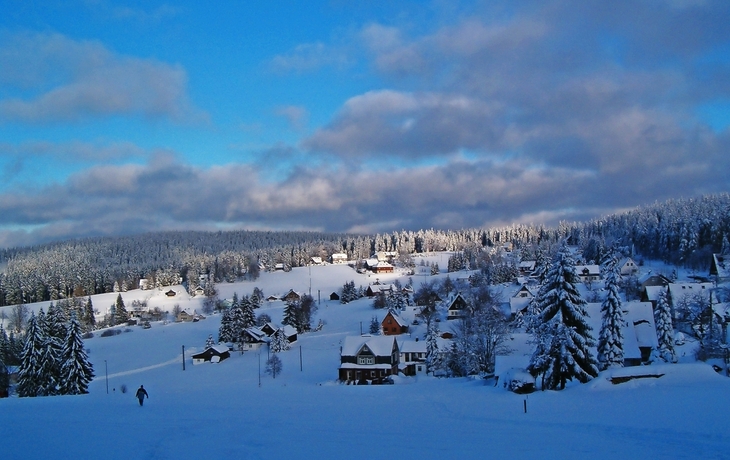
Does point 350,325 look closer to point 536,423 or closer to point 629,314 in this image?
point 629,314

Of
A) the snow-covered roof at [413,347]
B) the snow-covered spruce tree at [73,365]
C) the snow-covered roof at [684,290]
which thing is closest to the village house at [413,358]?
the snow-covered roof at [413,347]

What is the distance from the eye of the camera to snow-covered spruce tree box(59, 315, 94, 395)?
3104 centimetres

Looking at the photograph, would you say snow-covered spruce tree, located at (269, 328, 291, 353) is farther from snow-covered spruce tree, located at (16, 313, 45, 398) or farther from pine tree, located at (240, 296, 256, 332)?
Answer: snow-covered spruce tree, located at (16, 313, 45, 398)

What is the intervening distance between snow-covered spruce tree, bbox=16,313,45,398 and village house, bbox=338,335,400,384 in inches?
881

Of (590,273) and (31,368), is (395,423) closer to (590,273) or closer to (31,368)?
(31,368)

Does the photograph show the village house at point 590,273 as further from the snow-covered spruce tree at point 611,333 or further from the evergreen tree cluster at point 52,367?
the evergreen tree cluster at point 52,367

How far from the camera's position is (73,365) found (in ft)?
104

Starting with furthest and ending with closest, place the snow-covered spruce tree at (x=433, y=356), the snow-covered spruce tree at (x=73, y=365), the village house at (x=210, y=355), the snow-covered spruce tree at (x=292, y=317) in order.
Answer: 1. the snow-covered spruce tree at (x=292, y=317)
2. the village house at (x=210, y=355)
3. the snow-covered spruce tree at (x=433, y=356)
4. the snow-covered spruce tree at (x=73, y=365)

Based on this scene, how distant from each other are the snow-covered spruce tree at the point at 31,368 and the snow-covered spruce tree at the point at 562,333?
30945mm

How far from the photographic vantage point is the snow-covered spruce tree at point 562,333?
21938 millimetres

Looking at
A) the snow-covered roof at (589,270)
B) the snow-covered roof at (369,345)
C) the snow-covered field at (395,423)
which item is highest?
the snow-covered roof at (589,270)

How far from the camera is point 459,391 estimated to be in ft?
74.8

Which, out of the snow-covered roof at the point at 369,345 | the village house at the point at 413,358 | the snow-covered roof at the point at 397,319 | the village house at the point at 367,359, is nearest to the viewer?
the village house at the point at 367,359

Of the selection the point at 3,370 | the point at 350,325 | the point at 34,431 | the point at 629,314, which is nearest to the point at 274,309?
the point at 350,325
